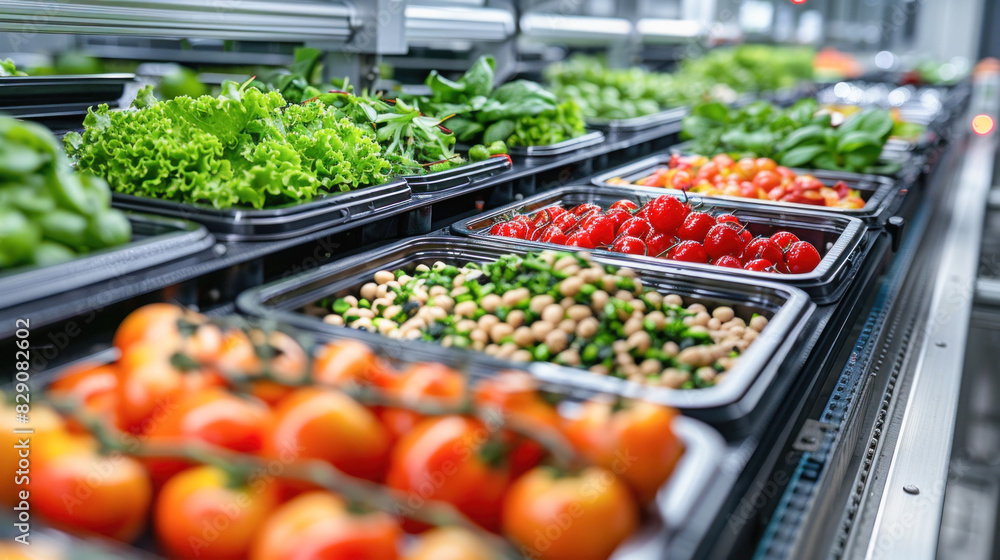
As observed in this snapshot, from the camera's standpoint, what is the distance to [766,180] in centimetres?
318

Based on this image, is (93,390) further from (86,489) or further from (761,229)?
(761,229)

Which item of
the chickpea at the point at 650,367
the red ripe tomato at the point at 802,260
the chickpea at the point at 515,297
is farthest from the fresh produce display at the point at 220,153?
the red ripe tomato at the point at 802,260

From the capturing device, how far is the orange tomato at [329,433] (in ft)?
3.29

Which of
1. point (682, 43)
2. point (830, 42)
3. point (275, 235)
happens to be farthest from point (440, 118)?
point (830, 42)

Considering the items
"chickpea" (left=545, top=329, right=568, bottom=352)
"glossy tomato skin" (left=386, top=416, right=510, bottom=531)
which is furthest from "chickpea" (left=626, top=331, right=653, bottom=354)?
"glossy tomato skin" (left=386, top=416, right=510, bottom=531)

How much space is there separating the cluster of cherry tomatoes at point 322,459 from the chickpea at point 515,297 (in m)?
0.45

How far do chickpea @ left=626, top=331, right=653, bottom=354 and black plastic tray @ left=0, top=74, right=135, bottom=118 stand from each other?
1602 mm

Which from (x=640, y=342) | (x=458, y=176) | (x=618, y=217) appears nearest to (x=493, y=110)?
(x=458, y=176)

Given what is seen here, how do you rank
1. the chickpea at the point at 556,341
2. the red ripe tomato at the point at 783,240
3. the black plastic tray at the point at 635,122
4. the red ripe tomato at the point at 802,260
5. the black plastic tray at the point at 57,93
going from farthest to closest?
the black plastic tray at the point at 635,122
the red ripe tomato at the point at 783,240
the red ripe tomato at the point at 802,260
the black plastic tray at the point at 57,93
the chickpea at the point at 556,341

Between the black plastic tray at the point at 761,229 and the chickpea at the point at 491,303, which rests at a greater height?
the black plastic tray at the point at 761,229

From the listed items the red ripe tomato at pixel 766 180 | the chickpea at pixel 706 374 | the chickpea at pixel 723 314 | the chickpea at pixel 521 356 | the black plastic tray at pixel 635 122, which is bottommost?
the chickpea at pixel 706 374

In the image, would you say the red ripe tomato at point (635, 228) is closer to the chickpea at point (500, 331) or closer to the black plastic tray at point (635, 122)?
the chickpea at point (500, 331)

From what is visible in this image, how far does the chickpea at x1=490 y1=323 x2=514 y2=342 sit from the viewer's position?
153 cm

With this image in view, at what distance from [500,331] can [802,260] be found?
1110mm
